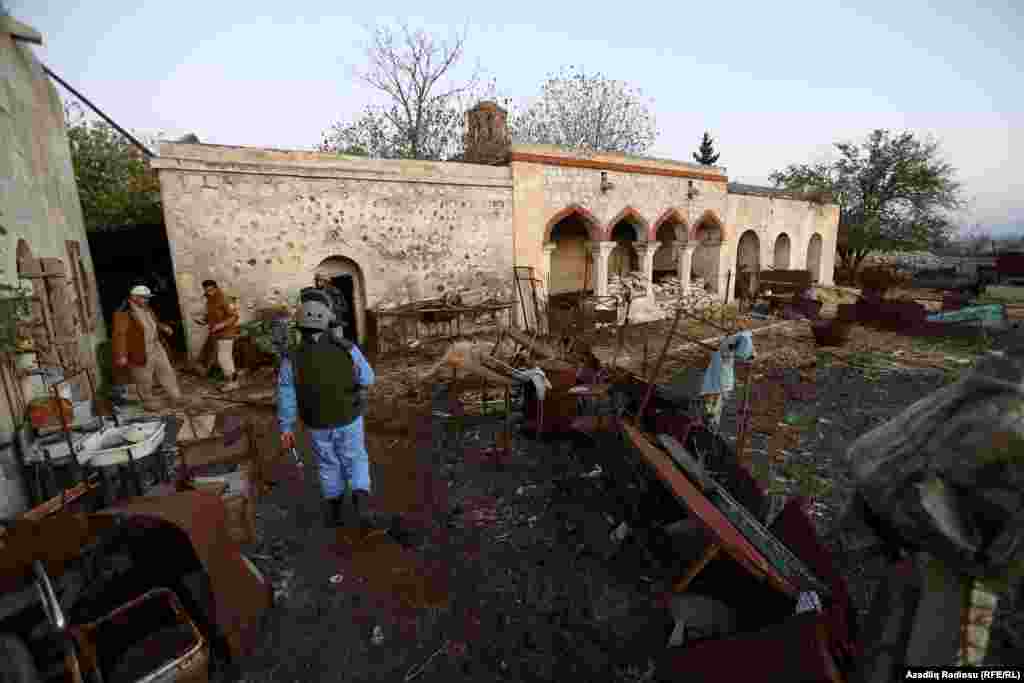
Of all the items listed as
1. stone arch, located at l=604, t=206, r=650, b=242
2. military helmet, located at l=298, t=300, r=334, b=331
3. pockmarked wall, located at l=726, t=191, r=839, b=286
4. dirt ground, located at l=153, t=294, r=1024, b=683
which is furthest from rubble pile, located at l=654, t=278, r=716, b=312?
military helmet, located at l=298, t=300, r=334, b=331

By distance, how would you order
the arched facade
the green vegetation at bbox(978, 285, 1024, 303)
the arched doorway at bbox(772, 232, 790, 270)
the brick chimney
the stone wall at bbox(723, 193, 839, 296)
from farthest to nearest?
the arched doorway at bbox(772, 232, 790, 270) < the green vegetation at bbox(978, 285, 1024, 303) < the stone wall at bbox(723, 193, 839, 296) < the arched facade < the brick chimney

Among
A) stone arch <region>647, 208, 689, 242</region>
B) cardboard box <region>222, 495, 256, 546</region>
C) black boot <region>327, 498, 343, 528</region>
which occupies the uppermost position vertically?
stone arch <region>647, 208, 689, 242</region>

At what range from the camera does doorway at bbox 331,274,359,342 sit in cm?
1023

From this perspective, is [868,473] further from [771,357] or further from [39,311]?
[771,357]

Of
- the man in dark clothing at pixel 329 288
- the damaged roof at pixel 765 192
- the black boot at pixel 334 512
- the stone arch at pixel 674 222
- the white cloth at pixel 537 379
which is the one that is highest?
the damaged roof at pixel 765 192

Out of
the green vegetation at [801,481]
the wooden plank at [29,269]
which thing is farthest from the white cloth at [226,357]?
the green vegetation at [801,481]

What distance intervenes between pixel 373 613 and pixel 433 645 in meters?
0.53

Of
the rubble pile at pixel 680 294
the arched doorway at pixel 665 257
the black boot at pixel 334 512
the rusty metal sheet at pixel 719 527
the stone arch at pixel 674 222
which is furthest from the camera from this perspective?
the arched doorway at pixel 665 257

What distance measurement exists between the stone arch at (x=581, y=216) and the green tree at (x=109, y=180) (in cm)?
1019

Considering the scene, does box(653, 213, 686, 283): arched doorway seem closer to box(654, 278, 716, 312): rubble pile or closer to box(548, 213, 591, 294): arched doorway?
box(654, 278, 716, 312): rubble pile

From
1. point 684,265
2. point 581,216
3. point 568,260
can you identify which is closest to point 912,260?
point 684,265

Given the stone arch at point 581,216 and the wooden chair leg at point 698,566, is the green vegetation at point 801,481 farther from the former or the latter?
the stone arch at point 581,216

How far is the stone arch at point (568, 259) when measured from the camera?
16016 mm

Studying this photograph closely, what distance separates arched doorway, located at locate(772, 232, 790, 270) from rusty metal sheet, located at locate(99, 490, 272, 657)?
21808 millimetres
